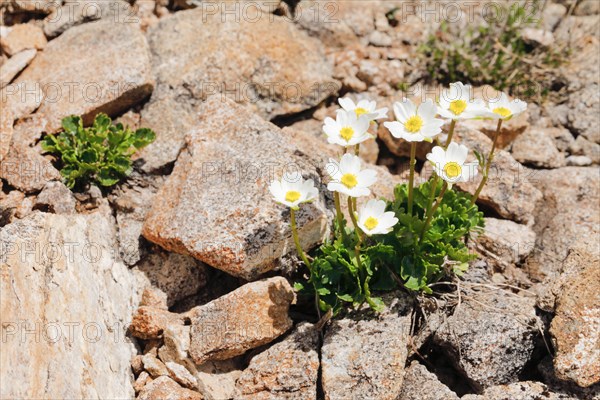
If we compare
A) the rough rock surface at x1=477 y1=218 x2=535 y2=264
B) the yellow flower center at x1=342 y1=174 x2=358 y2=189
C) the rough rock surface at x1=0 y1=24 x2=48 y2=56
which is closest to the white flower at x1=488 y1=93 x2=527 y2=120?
the yellow flower center at x1=342 y1=174 x2=358 y2=189

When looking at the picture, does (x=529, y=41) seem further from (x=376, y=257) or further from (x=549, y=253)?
(x=376, y=257)

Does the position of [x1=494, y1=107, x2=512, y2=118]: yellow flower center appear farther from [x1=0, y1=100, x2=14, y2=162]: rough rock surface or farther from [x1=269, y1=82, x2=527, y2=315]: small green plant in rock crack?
[x1=0, y1=100, x2=14, y2=162]: rough rock surface

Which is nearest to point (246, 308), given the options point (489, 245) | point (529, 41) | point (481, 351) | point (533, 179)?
point (481, 351)

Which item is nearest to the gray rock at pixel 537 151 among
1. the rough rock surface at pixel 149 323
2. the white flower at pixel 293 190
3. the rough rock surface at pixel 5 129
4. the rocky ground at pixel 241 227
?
the rocky ground at pixel 241 227

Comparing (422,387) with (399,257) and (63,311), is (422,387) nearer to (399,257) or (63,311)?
(399,257)

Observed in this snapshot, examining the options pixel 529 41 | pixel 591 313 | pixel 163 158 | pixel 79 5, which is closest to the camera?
pixel 591 313

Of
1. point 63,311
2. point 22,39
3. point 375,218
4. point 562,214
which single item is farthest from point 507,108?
point 22,39
